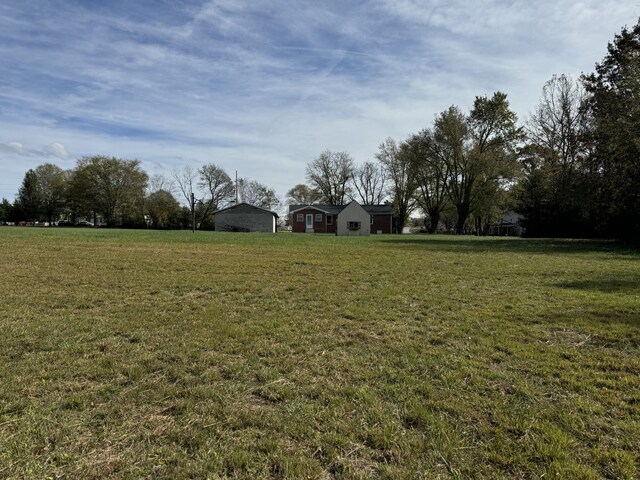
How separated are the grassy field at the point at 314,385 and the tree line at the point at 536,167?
1667cm

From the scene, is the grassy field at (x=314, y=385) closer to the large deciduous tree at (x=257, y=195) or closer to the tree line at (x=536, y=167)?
the tree line at (x=536, y=167)

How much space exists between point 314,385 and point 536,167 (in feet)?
149

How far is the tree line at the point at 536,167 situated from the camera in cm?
1994

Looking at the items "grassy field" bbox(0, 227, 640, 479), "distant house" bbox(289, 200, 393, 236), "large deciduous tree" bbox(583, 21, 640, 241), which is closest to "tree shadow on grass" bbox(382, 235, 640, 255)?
"large deciduous tree" bbox(583, 21, 640, 241)

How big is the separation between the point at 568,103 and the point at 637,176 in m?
14.5

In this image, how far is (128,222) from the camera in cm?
6631

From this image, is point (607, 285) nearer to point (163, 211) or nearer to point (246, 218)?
point (246, 218)

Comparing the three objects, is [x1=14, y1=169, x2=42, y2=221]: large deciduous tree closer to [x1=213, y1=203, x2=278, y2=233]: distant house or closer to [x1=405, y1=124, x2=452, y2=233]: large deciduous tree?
[x1=213, y1=203, x2=278, y2=233]: distant house

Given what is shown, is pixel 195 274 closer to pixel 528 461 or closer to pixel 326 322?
pixel 326 322

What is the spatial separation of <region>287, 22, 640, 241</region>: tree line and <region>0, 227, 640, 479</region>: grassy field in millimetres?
16670

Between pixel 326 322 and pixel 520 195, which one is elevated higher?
pixel 520 195

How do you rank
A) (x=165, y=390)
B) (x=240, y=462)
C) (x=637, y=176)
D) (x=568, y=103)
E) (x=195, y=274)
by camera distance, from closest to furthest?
(x=240, y=462) → (x=165, y=390) → (x=195, y=274) → (x=637, y=176) → (x=568, y=103)

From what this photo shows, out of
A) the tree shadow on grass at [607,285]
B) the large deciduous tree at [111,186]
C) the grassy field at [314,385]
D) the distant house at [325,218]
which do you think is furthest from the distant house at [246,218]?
the grassy field at [314,385]

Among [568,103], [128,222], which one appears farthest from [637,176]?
[128,222]
